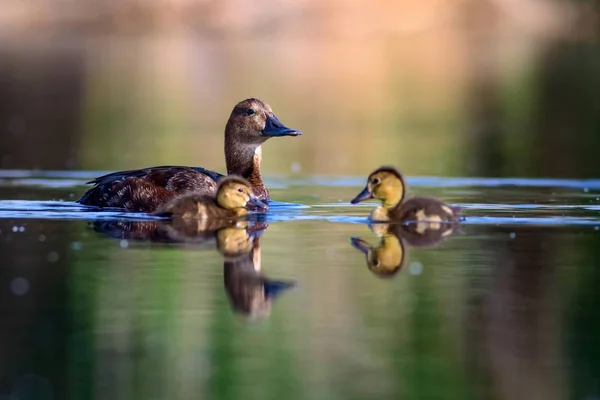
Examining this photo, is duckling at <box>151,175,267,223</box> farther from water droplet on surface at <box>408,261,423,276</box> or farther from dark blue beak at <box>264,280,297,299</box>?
dark blue beak at <box>264,280,297,299</box>

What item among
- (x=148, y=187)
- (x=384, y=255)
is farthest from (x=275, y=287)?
(x=148, y=187)

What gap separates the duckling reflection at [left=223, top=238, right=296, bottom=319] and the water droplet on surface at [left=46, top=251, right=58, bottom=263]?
114 cm

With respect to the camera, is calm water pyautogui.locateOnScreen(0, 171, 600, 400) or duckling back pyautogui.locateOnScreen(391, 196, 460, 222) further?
duckling back pyautogui.locateOnScreen(391, 196, 460, 222)

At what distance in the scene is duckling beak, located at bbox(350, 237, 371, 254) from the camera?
9568mm

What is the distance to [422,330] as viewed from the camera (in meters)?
6.95

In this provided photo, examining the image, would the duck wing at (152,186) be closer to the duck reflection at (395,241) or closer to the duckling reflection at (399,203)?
the duckling reflection at (399,203)

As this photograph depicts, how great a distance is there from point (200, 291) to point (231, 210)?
11.2 feet

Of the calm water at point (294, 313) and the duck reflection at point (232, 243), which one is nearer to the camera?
the calm water at point (294, 313)

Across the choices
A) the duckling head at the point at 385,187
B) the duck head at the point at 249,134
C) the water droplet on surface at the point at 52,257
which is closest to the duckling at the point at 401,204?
the duckling head at the point at 385,187

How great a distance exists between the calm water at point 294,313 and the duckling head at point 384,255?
8 cm

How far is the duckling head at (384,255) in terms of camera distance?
870 centimetres

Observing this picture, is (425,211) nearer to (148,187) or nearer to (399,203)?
(399,203)

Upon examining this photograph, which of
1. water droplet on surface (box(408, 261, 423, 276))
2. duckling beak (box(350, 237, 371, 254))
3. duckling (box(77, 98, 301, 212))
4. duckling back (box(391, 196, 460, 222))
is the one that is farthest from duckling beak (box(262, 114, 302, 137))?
water droplet on surface (box(408, 261, 423, 276))

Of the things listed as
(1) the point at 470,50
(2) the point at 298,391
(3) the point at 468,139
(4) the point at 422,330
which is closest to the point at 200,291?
(4) the point at 422,330
